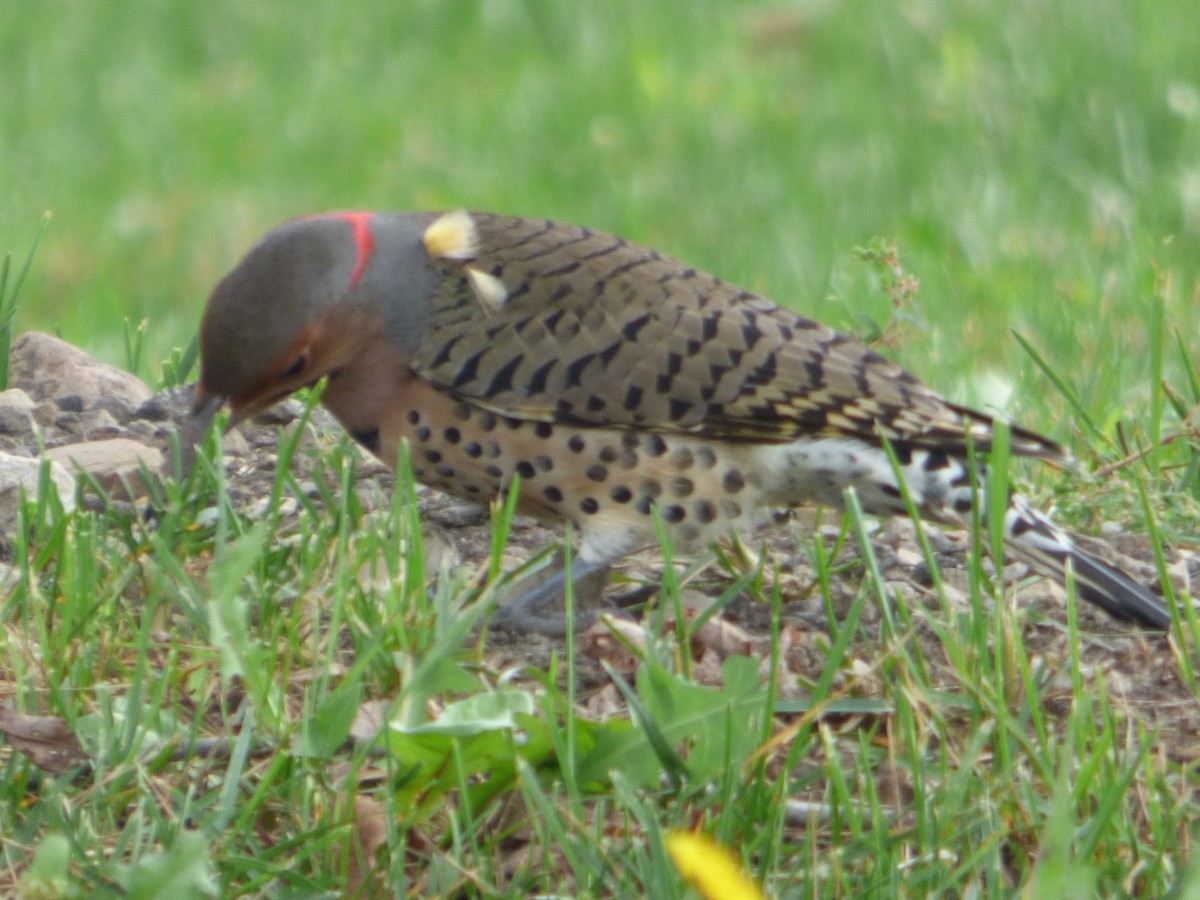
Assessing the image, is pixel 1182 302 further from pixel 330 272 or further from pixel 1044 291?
pixel 330 272

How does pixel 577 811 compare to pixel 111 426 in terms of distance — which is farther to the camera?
pixel 111 426

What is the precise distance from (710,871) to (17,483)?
2006 millimetres

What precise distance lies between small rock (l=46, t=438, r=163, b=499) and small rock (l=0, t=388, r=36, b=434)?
0.46 feet

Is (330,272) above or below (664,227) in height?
below

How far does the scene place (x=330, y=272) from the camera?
4.23 meters

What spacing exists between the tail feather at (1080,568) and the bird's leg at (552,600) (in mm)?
806

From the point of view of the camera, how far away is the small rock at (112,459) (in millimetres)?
4152

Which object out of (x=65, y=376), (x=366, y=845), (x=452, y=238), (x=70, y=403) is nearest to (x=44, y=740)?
(x=366, y=845)

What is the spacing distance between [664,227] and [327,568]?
203 inches

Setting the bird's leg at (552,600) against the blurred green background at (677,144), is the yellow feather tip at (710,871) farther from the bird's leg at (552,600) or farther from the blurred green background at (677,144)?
the blurred green background at (677,144)

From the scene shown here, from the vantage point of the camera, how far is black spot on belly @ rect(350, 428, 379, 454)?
4184 millimetres

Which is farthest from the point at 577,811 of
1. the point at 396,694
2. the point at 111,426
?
the point at 111,426

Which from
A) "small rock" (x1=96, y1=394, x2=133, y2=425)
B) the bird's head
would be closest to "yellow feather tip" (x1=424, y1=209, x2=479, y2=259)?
the bird's head

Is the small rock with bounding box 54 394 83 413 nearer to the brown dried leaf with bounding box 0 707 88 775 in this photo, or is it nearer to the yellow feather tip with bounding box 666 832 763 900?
the brown dried leaf with bounding box 0 707 88 775
